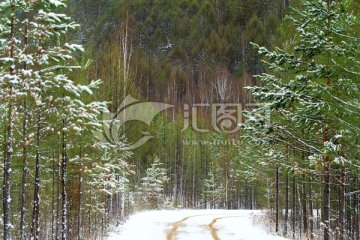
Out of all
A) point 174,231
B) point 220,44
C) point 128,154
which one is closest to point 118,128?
point 128,154

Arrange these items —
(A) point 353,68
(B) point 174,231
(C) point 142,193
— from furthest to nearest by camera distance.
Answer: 1. (C) point 142,193
2. (B) point 174,231
3. (A) point 353,68

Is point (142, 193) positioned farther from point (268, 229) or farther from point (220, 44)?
point (220, 44)

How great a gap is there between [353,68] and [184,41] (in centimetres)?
9956

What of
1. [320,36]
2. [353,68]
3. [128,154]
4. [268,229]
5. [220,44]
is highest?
[220,44]

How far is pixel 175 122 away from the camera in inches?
2025

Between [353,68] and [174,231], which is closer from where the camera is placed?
[353,68]

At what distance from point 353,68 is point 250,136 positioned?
608cm

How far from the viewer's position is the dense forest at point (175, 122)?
816cm

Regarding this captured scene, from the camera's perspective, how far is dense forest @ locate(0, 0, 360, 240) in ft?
26.8

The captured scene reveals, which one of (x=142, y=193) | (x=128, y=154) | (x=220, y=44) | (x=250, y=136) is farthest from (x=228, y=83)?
(x=250, y=136)

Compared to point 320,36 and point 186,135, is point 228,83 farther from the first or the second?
point 320,36

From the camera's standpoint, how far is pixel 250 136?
48.7 ft

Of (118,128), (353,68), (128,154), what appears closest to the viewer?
(353,68)

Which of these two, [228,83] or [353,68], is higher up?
[228,83]
